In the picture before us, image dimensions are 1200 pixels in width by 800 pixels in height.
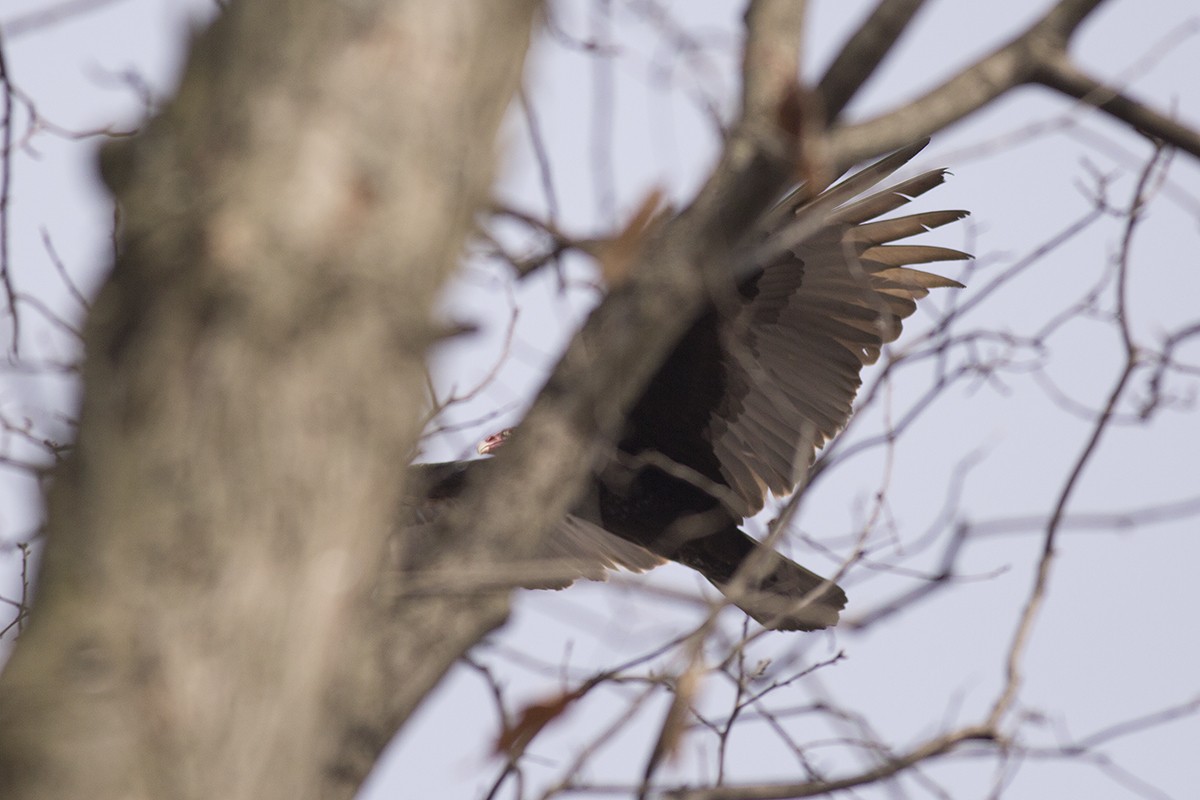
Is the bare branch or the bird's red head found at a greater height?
the bird's red head

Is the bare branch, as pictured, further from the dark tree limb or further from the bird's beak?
the bird's beak

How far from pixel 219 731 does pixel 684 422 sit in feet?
9.99

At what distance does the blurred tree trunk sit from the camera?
103 cm

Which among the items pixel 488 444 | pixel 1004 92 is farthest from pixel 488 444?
pixel 1004 92

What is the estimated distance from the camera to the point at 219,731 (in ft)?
3.41

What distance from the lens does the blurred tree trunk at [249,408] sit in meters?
1.03

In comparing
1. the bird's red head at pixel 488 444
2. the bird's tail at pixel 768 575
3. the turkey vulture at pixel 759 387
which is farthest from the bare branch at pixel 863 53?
the bird's red head at pixel 488 444

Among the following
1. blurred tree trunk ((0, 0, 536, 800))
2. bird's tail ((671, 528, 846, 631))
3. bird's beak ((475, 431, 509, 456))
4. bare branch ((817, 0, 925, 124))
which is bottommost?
blurred tree trunk ((0, 0, 536, 800))

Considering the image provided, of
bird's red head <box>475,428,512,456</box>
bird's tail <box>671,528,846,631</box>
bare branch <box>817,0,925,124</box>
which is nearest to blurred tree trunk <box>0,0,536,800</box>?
bare branch <box>817,0,925,124</box>

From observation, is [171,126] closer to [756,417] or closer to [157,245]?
[157,245]

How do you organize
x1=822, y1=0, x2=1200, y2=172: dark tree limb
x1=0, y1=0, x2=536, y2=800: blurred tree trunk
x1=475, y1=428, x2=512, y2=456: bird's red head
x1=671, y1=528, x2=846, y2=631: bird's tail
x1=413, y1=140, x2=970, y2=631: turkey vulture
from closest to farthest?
x1=0, y1=0, x2=536, y2=800: blurred tree trunk
x1=822, y1=0, x2=1200, y2=172: dark tree limb
x1=671, y1=528, x2=846, y2=631: bird's tail
x1=413, y1=140, x2=970, y2=631: turkey vulture
x1=475, y1=428, x2=512, y2=456: bird's red head

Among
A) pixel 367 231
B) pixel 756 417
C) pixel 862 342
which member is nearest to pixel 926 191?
pixel 862 342

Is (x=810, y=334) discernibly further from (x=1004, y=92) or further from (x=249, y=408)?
(x=249, y=408)

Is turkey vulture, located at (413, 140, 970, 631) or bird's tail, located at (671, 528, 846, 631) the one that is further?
turkey vulture, located at (413, 140, 970, 631)
